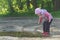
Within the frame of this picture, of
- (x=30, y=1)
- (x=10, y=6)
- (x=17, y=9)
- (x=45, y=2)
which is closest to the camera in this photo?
(x=10, y=6)

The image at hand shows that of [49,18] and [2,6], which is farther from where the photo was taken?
[2,6]

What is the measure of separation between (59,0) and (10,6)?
15.2ft

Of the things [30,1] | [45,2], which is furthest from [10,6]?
[45,2]

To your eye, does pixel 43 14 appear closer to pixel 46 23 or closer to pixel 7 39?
pixel 46 23

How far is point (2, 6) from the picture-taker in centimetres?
2738

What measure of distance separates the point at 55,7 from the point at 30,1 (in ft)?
12.2

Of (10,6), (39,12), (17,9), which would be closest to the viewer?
(39,12)

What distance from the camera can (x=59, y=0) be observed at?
76.2 feet

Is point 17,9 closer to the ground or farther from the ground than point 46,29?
closer to the ground

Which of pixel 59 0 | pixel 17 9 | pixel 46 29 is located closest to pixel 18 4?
pixel 17 9

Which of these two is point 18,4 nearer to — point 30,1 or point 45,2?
point 30,1

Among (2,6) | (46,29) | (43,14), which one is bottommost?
(2,6)

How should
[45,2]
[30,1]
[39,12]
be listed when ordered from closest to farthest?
1. [39,12]
2. [30,1]
3. [45,2]

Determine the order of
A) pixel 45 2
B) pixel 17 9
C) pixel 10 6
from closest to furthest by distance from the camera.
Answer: pixel 10 6, pixel 17 9, pixel 45 2
